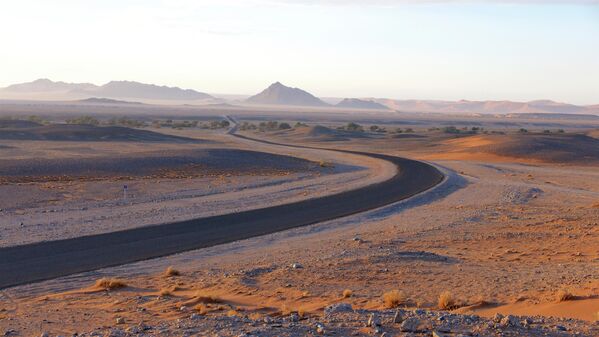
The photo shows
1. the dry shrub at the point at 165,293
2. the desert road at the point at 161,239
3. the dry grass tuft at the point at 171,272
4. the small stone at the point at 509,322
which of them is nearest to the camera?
the small stone at the point at 509,322

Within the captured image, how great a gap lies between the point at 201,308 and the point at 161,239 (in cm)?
984

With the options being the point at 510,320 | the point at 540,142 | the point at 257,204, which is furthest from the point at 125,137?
the point at 510,320

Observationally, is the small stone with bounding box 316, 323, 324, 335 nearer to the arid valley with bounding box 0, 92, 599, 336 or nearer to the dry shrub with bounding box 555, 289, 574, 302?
the arid valley with bounding box 0, 92, 599, 336

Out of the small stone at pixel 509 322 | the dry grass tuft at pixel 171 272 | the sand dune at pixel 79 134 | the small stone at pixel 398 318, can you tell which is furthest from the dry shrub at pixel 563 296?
the sand dune at pixel 79 134

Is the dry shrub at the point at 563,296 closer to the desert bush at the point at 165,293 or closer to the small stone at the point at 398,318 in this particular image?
the small stone at the point at 398,318

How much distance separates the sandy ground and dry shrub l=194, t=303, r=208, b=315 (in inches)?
4.1

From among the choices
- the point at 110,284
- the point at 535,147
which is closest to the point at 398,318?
the point at 110,284

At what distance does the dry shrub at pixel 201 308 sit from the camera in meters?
13.0

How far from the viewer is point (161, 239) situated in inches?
896

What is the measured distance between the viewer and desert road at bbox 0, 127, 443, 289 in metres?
18.3

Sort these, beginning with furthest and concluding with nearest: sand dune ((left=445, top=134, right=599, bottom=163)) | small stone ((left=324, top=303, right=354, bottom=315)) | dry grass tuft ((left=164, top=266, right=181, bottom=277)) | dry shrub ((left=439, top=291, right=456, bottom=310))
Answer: sand dune ((left=445, top=134, right=599, bottom=163))
dry grass tuft ((left=164, top=266, right=181, bottom=277))
dry shrub ((left=439, top=291, right=456, bottom=310))
small stone ((left=324, top=303, right=354, bottom=315))

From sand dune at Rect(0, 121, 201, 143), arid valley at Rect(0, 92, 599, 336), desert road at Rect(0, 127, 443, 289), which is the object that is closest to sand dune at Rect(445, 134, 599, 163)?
arid valley at Rect(0, 92, 599, 336)

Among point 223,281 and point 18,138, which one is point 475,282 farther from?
point 18,138

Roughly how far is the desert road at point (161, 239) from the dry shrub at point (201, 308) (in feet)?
17.0
